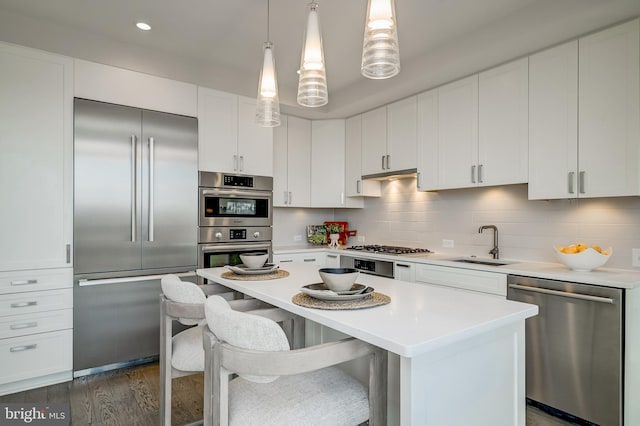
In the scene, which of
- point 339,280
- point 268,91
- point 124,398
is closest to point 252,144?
point 268,91

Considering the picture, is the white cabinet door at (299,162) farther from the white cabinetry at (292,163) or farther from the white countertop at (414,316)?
the white countertop at (414,316)

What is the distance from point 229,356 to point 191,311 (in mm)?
607

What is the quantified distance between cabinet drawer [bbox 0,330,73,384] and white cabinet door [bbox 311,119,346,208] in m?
2.80

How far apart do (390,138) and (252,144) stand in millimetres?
1449

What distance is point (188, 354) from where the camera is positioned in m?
1.74

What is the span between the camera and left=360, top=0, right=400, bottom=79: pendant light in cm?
143

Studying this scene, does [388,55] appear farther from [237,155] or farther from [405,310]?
[237,155]

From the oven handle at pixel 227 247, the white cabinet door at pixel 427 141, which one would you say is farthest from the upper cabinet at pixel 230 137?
the white cabinet door at pixel 427 141

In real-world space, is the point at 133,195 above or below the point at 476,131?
below

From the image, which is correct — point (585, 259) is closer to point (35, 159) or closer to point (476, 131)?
point (476, 131)

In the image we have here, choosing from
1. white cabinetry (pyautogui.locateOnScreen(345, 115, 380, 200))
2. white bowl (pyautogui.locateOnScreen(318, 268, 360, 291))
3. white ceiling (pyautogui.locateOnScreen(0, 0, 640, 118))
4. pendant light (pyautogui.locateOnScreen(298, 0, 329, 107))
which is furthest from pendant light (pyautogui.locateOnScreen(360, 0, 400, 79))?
white cabinetry (pyautogui.locateOnScreen(345, 115, 380, 200))

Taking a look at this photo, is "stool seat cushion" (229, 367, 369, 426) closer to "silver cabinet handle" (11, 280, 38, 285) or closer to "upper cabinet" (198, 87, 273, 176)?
"silver cabinet handle" (11, 280, 38, 285)

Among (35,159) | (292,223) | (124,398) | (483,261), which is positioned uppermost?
(35,159)

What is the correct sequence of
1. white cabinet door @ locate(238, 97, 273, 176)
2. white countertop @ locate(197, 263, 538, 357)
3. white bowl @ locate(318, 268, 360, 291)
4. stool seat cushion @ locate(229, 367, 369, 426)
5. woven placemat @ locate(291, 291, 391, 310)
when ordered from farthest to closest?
white cabinet door @ locate(238, 97, 273, 176) → white bowl @ locate(318, 268, 360, 291) → woven placemat @ locate(291, 291, 391, 310) → stool seat cushion @ locate(229, 367, 369, 426) → white countertop @ locate(197, 263, 538, 357)
